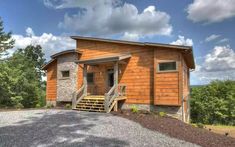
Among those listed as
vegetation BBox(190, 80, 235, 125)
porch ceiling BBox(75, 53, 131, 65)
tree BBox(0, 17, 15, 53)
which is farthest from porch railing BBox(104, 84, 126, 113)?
tree BBox(0, 17, 15, 53)

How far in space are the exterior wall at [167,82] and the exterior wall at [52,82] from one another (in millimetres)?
9371

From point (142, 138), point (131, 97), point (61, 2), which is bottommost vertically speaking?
point (142, 138)

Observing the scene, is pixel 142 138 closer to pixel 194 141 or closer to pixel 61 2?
pixel 194 141

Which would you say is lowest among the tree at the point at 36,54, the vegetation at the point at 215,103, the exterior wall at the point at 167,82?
the vegetation at the point at 215,103

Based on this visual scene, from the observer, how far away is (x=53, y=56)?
17859 mm

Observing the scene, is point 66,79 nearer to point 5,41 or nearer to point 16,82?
point 16,82

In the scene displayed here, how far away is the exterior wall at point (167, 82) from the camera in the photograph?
12.6 m

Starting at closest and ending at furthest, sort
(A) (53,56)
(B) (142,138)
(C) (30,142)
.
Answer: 1. (C) (30,142)
2. (B) (142,138)
3. (A) (53,56)

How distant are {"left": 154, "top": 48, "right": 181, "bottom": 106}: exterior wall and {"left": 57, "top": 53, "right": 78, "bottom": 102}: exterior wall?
6.80m

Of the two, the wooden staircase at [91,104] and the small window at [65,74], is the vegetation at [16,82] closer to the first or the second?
the small window at [65,74]

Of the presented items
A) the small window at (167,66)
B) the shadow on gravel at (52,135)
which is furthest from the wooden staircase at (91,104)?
the small window at (167,66)

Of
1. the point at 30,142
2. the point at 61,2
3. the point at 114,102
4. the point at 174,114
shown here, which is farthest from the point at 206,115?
the point at 30,142

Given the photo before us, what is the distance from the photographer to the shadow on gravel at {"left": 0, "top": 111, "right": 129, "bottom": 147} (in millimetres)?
6600

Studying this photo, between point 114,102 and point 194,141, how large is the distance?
21.1ft
